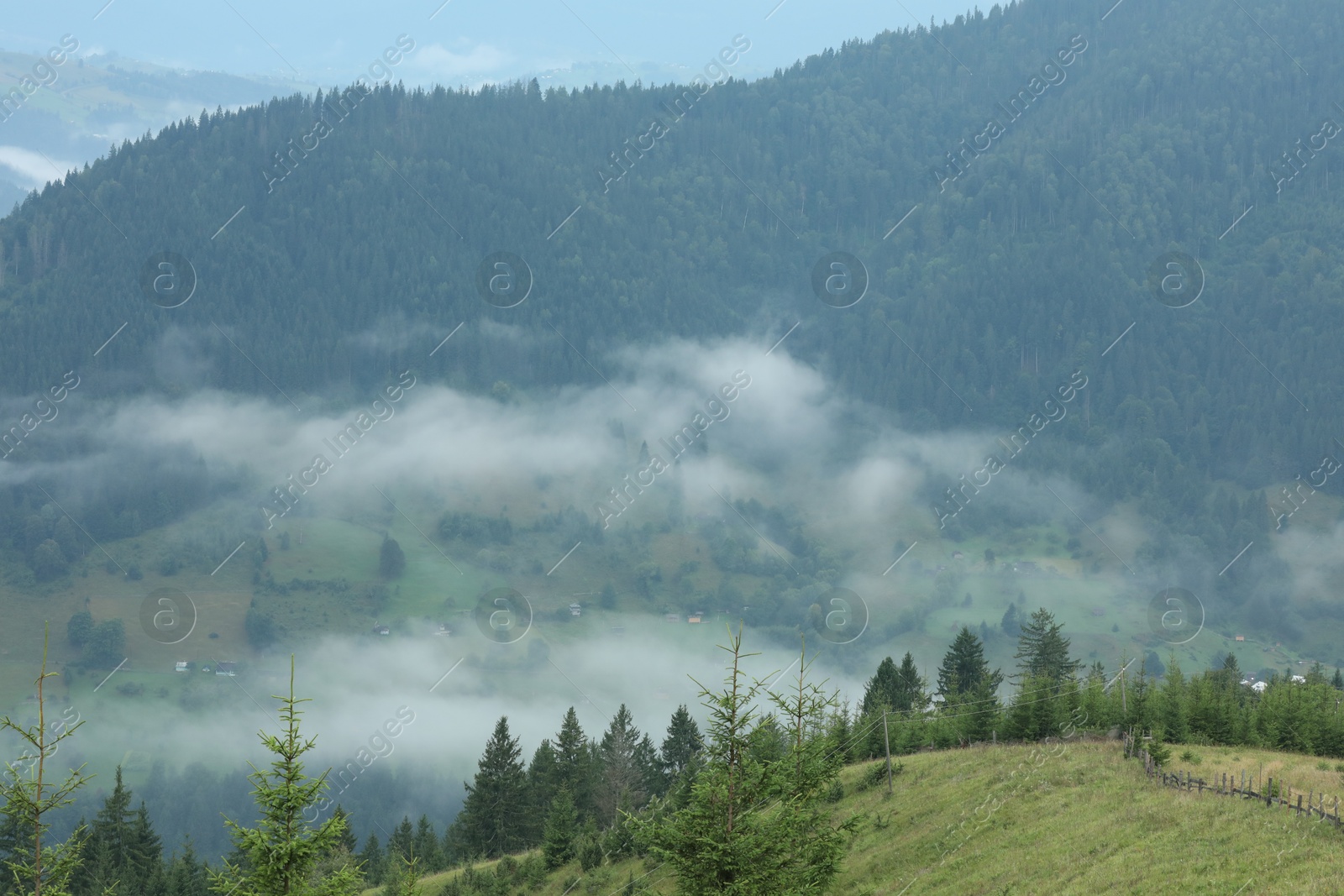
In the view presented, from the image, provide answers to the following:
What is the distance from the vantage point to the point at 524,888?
293 feet

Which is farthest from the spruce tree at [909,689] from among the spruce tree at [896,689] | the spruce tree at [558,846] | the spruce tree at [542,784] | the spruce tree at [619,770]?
the spruce tree at [558,846]

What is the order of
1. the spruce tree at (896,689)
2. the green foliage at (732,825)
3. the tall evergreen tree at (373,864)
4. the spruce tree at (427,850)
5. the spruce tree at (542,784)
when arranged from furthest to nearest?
1. the spruce tree at (896,689)
2. the spruce tree at (542,784)
3. the tall evergreen tree at (373,864)
4. the spruce tree at (427,850)
5. the green foliage at (732,825)

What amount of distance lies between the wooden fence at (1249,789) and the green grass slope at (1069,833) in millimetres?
529

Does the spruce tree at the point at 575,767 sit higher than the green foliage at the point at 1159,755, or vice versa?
Answer: the spruce tree at the point at 575,767

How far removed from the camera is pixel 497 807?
123 m

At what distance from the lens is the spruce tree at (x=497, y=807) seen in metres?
122

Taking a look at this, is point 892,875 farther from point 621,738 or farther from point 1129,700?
point 621,738

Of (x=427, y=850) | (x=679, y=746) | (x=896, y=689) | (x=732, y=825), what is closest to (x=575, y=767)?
(x=679, y=746)

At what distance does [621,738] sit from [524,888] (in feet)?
198

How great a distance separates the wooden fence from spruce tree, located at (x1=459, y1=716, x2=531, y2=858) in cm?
7237

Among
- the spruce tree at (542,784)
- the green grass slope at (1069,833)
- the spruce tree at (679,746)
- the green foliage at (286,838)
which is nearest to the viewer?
the green foliage at (286,838)

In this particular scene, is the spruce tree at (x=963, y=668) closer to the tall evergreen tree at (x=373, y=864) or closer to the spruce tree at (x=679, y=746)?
the spruce tree at (x=679, y=746)

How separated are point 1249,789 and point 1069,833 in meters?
7.70

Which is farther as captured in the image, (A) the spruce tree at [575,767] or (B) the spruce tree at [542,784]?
(A) the spruce tree at [575,767]
